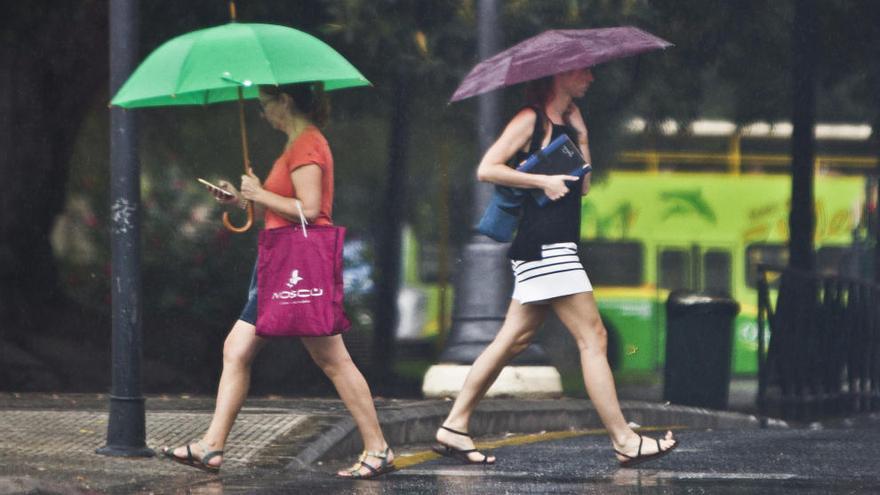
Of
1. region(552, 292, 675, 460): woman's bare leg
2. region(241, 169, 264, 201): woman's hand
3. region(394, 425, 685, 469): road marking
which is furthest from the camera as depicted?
region(394, 425, 685, 469): road marking

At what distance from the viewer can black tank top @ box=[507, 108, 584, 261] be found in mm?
7090

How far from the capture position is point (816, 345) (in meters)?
14.0

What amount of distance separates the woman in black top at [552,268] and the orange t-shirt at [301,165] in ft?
2.12

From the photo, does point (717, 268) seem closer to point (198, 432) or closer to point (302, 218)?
point (198, 432)

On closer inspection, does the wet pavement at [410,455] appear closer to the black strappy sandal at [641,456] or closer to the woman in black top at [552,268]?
the black strappy sandal at [641,456]

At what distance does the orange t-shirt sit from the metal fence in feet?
20.6

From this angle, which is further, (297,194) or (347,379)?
(347,379)

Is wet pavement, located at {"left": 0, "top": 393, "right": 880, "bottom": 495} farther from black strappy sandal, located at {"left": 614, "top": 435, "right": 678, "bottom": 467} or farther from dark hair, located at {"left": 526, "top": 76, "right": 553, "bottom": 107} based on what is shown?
dark hair, located at {"left": 526, "top": 76, "right": 553, "bottom": 107}

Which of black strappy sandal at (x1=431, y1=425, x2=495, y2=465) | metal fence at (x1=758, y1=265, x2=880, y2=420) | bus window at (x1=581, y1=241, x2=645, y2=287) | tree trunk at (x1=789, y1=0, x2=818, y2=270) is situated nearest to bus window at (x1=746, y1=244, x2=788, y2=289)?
bus window at (x1=581, y1=241, x2=645, y2=287)

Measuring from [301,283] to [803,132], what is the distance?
11.7 meters

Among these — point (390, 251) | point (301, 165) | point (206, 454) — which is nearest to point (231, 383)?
point (206, 454)

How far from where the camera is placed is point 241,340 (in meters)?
6.89

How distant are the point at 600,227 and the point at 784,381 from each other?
7.37m

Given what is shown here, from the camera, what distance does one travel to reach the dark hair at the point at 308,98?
23.0 feet
